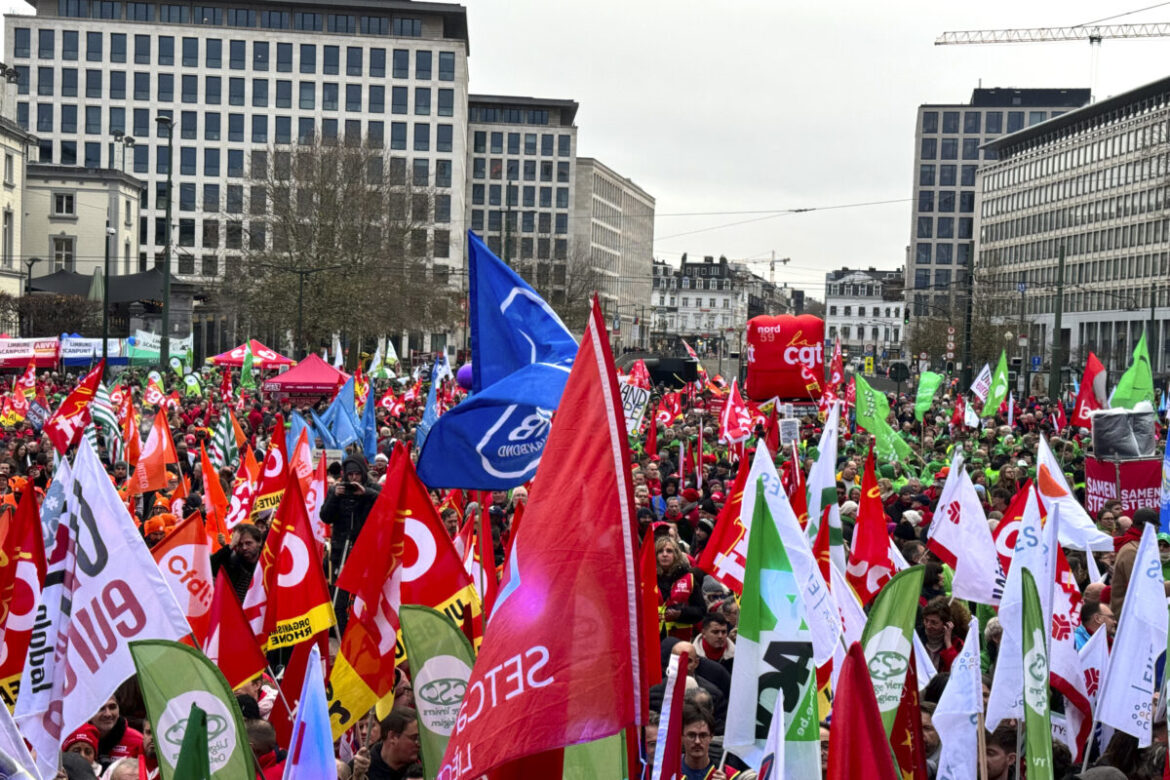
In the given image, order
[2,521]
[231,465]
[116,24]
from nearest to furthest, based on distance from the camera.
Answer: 1. [2,521]
2. [231,465]
3. [116,24]

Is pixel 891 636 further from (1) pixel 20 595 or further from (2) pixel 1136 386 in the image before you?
(2) pixel 1136 386

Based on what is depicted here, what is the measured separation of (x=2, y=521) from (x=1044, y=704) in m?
5.53

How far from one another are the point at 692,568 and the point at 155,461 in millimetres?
7046

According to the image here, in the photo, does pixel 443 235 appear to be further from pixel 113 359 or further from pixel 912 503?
pixel 912 503

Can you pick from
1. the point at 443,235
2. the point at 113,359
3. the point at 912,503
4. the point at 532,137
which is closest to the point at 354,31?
the point at 443,235

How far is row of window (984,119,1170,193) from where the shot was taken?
87.8 metres

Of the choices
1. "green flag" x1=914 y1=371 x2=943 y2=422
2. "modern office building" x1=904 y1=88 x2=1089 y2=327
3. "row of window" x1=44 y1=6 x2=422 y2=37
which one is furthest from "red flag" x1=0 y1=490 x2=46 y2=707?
"modern office building" x1=904 y1=88 x2=1089 y2=327

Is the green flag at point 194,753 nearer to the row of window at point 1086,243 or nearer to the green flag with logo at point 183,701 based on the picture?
the green flag with logo at point 183,701

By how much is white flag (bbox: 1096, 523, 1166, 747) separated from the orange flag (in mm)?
10182

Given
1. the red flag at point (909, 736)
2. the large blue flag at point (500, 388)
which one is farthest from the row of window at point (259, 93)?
the red flag at point (909, 736)

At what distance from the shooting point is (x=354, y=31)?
9562 cm

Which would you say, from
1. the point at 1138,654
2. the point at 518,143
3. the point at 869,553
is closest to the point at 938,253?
the point at 518,143

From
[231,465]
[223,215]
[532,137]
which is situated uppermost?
[532,137]

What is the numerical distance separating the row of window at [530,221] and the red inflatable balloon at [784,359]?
9687 cm
